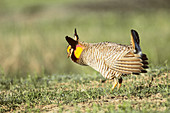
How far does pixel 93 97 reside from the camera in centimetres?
430

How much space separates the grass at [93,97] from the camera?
3625 mm

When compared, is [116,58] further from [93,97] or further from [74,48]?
[74,48]

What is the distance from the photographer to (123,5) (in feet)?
59.0

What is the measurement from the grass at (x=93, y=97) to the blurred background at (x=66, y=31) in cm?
Answer: 66

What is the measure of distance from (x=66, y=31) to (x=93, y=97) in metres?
7.78

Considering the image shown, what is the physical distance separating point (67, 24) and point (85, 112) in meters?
10.1

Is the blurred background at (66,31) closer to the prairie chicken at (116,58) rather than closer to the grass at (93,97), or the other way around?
the grass at (93,97)

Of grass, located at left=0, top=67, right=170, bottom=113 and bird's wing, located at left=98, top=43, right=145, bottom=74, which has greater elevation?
bird's wing, located at left=98, top=43, right=145, bottom=74

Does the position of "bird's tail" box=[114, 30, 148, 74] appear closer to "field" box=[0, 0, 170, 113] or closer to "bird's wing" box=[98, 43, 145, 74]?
"bird's wing" box=[98, 43, 145, 74]

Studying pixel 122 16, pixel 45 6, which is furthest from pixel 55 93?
pixel 45 6

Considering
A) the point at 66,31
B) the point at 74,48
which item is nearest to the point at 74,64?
the point at 66,31

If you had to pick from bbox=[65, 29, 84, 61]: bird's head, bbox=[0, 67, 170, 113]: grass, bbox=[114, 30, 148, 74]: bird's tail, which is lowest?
Answer: bbox=[0, 67, 170, 113]: grass

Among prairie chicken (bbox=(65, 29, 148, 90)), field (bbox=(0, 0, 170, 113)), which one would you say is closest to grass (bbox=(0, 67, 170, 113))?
field (bbox=(0, 0, 170, 113))

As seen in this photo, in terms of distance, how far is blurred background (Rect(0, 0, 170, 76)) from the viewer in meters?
9.09
